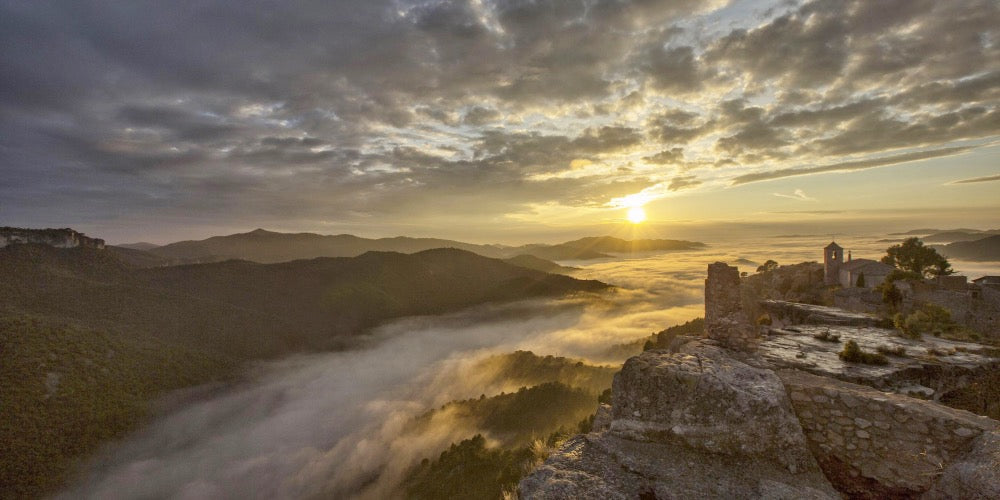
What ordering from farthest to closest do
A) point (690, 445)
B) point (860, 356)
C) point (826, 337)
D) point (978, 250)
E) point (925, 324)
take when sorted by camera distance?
point (978, 250) < point (925, 324) < point (826, 337) < point (860, 356) < point (690, 445)

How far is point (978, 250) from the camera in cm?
10875

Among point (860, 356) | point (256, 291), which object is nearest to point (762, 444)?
point (860, 356)

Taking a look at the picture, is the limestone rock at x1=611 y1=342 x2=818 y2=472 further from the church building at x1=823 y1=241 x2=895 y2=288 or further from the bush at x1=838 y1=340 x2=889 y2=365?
the church building at x1=823 y1=241 x2=895 y2=288

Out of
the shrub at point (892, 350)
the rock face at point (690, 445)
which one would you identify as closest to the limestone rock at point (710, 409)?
the rock face at point (690, 445)

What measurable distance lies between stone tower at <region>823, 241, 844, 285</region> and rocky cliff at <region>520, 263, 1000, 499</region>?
4351cm

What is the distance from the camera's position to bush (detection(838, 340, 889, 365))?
1156 centimetres

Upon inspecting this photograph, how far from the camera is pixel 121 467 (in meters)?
57.0

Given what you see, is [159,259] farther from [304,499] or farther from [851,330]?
[851,330]

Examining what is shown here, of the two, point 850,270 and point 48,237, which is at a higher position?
point 48,237

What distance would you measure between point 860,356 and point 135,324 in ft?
373

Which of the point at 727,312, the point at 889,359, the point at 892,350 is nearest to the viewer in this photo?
the point at 727,312

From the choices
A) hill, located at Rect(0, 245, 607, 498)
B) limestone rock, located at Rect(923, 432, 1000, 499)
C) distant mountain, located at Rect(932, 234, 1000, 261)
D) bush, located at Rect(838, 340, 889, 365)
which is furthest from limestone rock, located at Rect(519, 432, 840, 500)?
distant mountain, located at Rect(932, 234, 1000, 261)

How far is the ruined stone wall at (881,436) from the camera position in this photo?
6.47 metres

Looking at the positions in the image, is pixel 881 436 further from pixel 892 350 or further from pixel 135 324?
pixel 135 324
